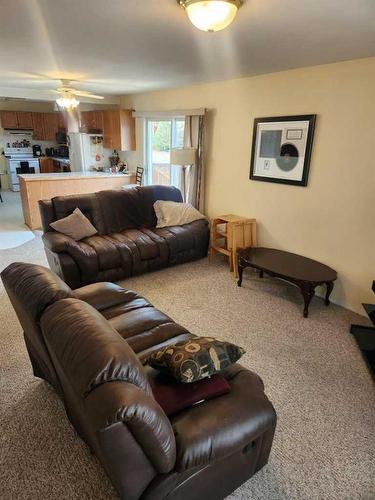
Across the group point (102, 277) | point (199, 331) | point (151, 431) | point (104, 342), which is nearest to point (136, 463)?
point (151, 431)

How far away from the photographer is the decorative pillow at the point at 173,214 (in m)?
4.11

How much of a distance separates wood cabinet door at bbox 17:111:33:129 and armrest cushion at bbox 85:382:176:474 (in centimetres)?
942

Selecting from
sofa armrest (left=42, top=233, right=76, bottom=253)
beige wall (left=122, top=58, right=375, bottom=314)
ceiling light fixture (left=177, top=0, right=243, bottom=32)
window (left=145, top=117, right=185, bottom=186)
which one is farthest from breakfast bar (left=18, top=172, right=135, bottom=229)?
ceiling light fixture (left=177, top=0, right=243, bottom=32)

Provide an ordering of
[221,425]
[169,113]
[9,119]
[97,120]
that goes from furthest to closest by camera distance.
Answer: [9,119]
[97,120]
[169,113]
[221,425]

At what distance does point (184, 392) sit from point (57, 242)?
2.42 metres

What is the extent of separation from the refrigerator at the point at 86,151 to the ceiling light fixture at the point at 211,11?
17.2ft

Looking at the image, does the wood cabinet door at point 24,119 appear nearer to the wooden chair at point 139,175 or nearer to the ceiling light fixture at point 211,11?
the wooden chair at point 139,175

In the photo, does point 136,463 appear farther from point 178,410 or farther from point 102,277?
point 102,277

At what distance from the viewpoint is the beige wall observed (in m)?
2.72

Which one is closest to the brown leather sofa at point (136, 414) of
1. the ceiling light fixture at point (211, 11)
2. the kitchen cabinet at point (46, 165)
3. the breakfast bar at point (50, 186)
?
the ceiling light fixture at point (211, 11)

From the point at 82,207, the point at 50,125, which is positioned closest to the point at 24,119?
the point at 50,125

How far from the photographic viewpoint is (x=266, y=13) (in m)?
1.72

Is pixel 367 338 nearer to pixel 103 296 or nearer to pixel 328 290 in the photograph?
pixel 328 290

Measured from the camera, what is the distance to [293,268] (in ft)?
9.99
